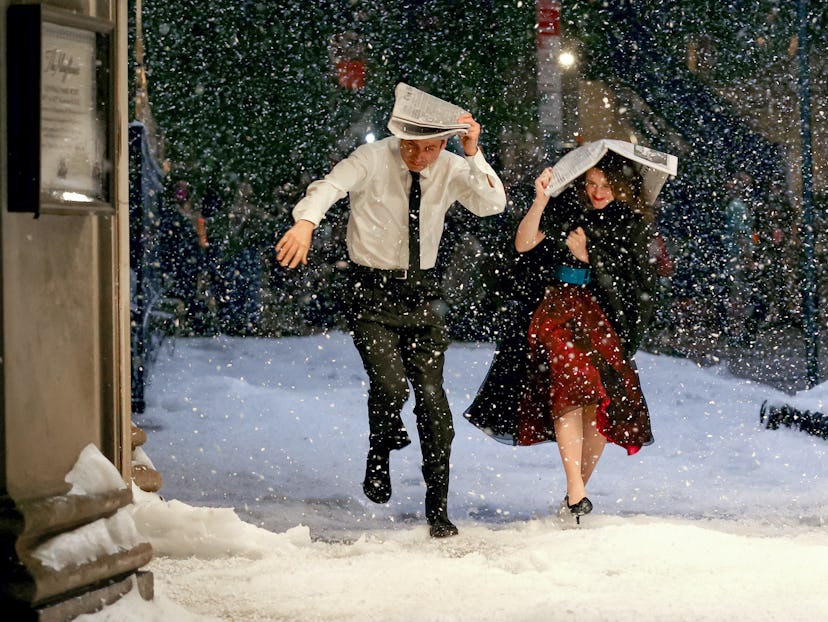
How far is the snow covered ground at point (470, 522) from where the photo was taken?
18.6ft

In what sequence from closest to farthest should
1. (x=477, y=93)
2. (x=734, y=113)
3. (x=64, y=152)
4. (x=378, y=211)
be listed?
1. (x=64, y=152)
2. (x=378, y=211)
3. (x=477, y=93)
4. (x=734, y=113)

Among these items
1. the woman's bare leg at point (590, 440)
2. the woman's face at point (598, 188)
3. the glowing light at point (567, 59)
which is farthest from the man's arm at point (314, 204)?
the glowing light at point (567, 59)

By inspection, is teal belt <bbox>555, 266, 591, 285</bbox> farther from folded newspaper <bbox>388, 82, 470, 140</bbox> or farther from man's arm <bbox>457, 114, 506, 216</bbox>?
folded newspaper <bbox>388, 82, 470, 140</bbox>

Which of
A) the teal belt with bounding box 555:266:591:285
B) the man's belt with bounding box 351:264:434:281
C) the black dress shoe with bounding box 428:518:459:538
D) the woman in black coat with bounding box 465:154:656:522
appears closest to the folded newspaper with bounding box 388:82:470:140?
the man's belt with bounding box 351:264:434:281

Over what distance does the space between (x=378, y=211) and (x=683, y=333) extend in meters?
16.9

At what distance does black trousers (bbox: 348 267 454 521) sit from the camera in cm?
747

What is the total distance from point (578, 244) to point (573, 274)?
188 millimetres

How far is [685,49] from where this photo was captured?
1905 cm

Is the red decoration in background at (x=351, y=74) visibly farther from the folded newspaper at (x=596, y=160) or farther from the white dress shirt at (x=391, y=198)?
the white dress shirt at (x=391, y=198)

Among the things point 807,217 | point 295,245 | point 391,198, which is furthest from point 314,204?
point 807,217

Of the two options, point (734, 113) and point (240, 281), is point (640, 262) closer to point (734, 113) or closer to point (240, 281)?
point (734, 113)

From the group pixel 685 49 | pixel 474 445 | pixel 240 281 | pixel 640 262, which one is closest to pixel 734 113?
pixel 685 49

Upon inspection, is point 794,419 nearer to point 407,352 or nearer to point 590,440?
point 590,440

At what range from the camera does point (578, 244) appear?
792cm
